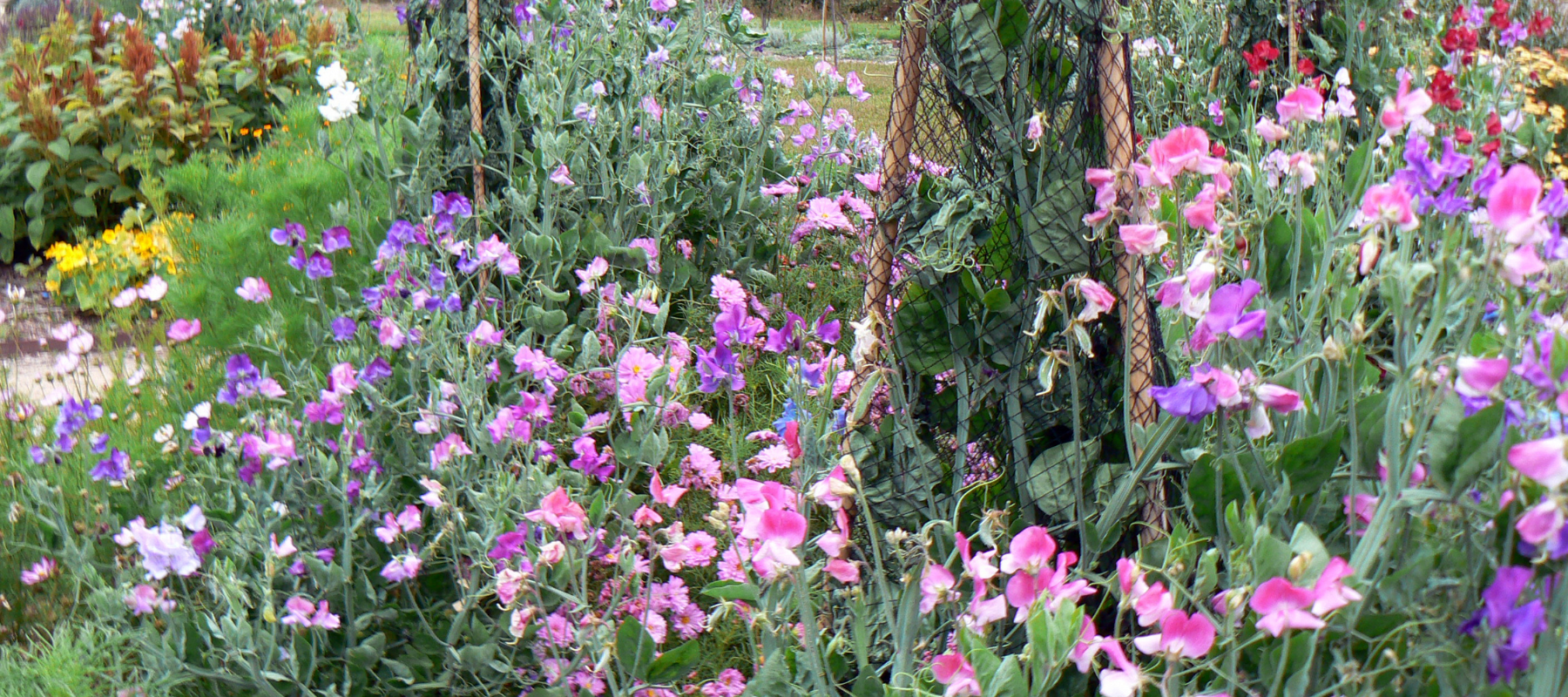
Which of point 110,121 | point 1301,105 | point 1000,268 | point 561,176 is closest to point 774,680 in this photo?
point 1000,268

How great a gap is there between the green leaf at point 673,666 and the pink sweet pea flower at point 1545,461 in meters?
0.98

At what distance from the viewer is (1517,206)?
0.75 m

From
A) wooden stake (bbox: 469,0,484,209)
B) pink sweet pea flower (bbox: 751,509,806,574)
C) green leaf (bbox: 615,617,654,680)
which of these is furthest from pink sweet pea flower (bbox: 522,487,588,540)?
wooden stake (bbox: 469,0,484,209)

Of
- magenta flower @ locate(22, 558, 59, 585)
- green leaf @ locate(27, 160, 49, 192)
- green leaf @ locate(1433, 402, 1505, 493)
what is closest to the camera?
green leaf @ locate(1433, 402, 1505, 493)

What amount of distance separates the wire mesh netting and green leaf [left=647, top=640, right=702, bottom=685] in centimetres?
34

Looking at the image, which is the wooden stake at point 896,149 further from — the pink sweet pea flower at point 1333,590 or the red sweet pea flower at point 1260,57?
the red sweet pea flower at point 1260,57

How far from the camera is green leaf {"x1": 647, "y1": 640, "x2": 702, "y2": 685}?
139cm

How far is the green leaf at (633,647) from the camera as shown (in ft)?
4.33

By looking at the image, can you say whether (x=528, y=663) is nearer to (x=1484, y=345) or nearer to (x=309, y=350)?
(x=309, y=350)

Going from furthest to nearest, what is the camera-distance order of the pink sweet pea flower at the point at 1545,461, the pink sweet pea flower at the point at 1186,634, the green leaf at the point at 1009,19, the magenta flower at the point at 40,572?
1. the magenta flower at the point at 40,572
2. the green leaf at the point at 1009,19
3. the pink sweet pea flower at the point at 1186,634
4. the pink sweet pea flower at the point at 1545,461

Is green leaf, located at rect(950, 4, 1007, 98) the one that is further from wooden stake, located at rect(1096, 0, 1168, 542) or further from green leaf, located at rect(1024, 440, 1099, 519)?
green leaf, located at rect(1024, 440, 1099, 519)

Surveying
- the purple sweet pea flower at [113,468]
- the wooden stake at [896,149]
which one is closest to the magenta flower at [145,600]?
the purple sweet pea flower at [113,468]

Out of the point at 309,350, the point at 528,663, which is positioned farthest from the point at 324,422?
the point at 309,350

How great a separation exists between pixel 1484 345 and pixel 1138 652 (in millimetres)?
515
